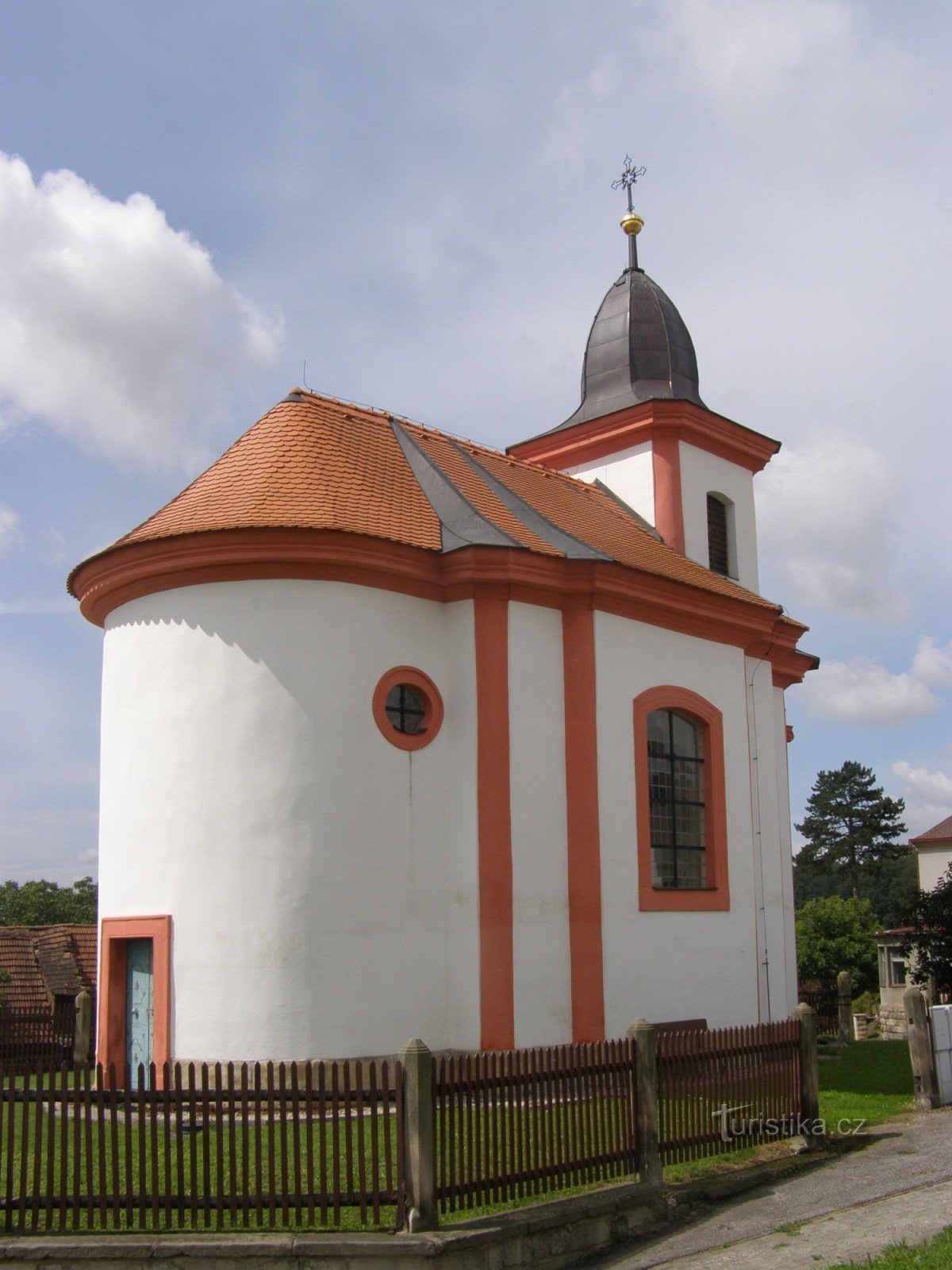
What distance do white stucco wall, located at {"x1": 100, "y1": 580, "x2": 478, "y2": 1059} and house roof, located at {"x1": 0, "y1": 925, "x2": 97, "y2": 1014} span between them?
900 cm

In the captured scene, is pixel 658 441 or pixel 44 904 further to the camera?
pixel 44 904

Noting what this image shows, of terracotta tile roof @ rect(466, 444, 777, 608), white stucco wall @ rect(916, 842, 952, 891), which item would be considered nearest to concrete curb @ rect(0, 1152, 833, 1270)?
terracotta tile roof @ rect(466, 444, 777, 608)

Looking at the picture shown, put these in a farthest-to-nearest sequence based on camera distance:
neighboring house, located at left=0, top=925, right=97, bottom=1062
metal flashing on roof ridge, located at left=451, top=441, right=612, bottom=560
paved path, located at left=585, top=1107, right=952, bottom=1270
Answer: neighboring house, located at left=0, top=925, right=97, bottom=1062, metal flashing on roof ridge, located at left=451, top=441, right=612, bottom=560, paved path, located at left=585, top=1107, right=952, bottom=1270

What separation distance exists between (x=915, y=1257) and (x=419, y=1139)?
3.33 m

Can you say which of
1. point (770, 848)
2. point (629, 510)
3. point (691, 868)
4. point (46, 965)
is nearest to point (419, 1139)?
point (691, 868)

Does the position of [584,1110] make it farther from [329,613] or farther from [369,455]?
[369,455]

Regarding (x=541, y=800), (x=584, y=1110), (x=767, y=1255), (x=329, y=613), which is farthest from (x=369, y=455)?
(x=767, y=1255)

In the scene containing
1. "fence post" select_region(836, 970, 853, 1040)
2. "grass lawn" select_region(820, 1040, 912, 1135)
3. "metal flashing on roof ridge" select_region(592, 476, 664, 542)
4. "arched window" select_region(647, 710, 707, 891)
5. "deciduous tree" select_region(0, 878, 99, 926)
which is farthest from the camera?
"deciduous tree" select_region(0, 878, 99, 926)

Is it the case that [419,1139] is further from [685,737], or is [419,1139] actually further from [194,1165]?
[685,737]

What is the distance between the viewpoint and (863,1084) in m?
15.7

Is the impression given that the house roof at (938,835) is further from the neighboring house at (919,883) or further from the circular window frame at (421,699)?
the circular window frame at (421,699)

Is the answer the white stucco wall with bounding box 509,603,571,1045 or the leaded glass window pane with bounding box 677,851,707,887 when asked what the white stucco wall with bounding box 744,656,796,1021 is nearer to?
the leaded glass window pane with bounding box 677,851,707,887

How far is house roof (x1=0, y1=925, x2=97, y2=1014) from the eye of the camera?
22.0 m

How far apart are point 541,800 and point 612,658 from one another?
7.22 feet
